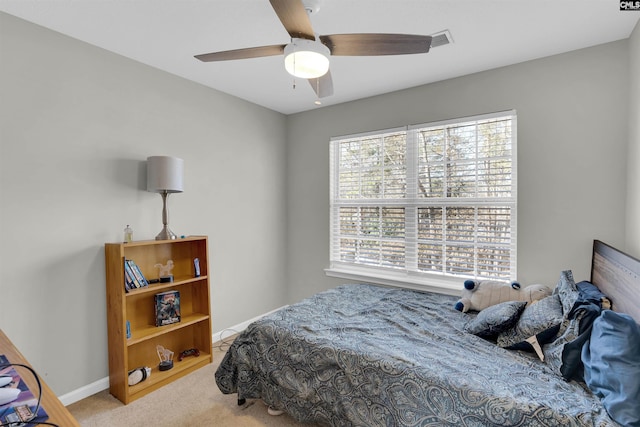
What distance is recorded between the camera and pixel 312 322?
85.1 inches

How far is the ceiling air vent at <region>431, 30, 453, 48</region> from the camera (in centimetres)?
218

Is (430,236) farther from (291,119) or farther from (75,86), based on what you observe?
(75,86)

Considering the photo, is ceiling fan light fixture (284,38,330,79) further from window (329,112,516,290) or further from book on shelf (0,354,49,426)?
window (329,112,516,290)

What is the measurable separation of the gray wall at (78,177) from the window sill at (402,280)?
143 centimetres

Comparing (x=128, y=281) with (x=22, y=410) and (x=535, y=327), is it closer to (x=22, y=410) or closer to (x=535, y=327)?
(x=22, y=410)

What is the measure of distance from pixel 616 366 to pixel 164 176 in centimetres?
286

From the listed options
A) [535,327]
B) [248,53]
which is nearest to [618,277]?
[535,327]

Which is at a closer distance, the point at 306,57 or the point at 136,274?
the point at 306,57

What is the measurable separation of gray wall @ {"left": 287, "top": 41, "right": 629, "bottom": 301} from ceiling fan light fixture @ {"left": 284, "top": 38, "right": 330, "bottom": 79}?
1.82m

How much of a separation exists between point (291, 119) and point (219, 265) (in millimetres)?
2073

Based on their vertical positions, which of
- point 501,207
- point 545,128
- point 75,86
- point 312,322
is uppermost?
point 75,86

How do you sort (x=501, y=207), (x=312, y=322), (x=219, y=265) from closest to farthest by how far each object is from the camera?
(x=312, y=322)
(x=501, y=207)
(x=219, y=265)

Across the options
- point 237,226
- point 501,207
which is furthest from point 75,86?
point 501,207

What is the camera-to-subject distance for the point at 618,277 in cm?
178
